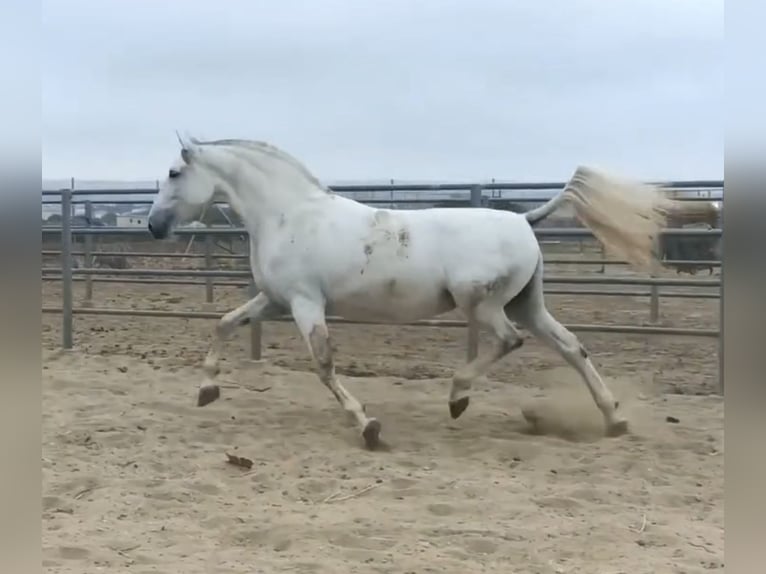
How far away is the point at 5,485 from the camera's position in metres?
0.62

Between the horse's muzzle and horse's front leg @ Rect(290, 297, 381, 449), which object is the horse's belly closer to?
horse's front leg @ Rect(290, 297, 381, 449)

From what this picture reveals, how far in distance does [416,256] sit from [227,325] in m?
0.98

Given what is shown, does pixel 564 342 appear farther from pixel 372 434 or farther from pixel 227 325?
pixel 227 325

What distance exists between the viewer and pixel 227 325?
3.75 m

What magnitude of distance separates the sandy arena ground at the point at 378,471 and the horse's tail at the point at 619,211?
30.8 inches

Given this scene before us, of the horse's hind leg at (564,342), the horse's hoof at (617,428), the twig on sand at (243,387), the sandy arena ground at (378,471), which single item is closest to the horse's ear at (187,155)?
the sandy arena ground at (378,471)

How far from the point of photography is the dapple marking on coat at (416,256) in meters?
3.40

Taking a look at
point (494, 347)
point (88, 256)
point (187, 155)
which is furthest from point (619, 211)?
point (88, 256)

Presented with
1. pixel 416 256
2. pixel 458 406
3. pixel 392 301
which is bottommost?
pixel 458 406

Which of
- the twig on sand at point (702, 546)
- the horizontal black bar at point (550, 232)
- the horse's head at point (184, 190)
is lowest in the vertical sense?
the twig on sand at point (702, 546)

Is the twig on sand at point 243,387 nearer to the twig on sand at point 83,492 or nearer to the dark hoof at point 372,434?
the dark hoof at point 372,434

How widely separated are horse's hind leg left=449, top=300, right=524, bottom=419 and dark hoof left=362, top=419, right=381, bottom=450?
21.0 inches

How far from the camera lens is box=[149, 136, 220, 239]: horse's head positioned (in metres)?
3.70

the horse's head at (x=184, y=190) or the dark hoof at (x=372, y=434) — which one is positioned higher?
the horse's head at (x=184, y=190)
